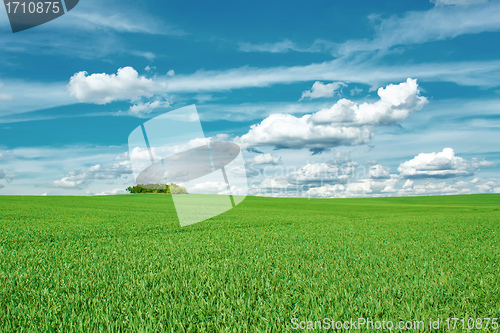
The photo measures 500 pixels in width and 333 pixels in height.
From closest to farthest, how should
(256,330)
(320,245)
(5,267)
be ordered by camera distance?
(256,330), (5,267), (320,245)

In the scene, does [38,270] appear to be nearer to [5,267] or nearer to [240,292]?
[5,267]

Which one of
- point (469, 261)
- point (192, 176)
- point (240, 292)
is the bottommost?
point (469, 261)

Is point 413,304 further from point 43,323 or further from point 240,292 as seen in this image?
point 43,323

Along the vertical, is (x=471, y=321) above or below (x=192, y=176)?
below

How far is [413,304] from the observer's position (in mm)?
4605

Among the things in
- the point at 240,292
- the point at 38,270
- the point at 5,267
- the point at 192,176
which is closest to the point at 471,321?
the point at 240,292

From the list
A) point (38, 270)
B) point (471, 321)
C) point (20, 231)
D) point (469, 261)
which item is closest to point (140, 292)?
point (38, 270)

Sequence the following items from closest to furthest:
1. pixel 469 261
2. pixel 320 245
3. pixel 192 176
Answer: pixel 469 261 < pixel 320 245 < pixel 192 176

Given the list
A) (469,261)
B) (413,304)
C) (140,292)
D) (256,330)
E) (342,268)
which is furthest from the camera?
(469,261)

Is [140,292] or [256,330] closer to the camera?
[256,330]

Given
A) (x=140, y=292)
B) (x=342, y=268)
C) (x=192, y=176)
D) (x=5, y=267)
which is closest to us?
(x=140, y=292)

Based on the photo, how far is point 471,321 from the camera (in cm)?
417

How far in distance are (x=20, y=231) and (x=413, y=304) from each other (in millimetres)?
15358

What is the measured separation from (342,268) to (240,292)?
266 centimetres
